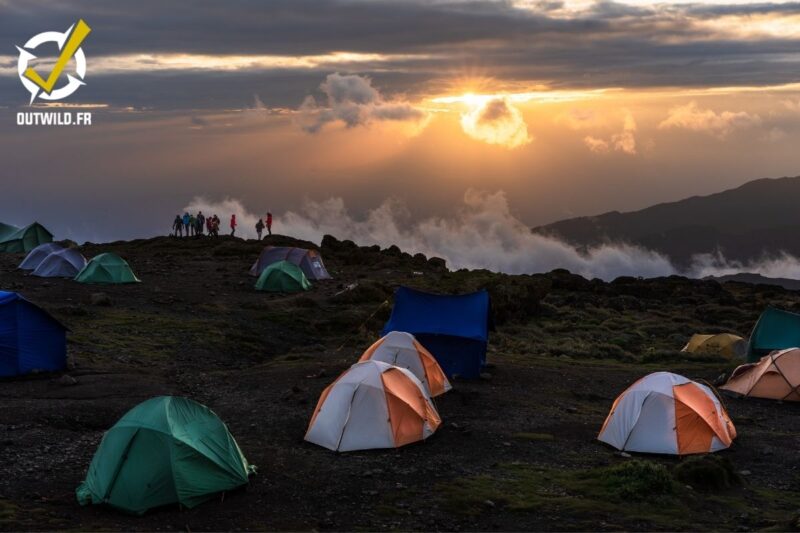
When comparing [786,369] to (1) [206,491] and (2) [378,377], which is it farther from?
(1) [206,491]

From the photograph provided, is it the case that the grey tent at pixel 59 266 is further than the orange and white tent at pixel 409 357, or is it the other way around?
the grey tent at pixel 59 266

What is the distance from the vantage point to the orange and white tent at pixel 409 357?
26.3m

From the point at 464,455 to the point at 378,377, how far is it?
272 cm

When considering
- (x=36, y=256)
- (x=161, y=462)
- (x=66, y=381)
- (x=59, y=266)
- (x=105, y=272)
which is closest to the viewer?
(x=161, y=462)

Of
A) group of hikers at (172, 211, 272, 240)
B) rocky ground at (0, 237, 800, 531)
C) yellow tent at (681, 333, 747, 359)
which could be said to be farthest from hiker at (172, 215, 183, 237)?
yellow tent at (681, 333, 747, 359)

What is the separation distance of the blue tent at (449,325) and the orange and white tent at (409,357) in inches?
94.0

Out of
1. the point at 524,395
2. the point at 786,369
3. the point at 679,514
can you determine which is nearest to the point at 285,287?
the point at 524,395

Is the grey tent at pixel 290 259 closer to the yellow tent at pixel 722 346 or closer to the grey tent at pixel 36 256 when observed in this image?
the grey tent at pixel 36 256

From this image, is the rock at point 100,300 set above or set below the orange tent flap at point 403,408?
above

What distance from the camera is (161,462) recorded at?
17234 mm

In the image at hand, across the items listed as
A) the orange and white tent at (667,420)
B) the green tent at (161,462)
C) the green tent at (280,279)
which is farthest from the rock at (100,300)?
the orange and white tent at (667,420)

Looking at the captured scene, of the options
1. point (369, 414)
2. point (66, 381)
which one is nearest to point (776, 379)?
point (369, 414)

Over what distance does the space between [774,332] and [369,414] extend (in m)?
19.3

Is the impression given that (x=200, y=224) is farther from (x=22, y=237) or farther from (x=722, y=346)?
(x=722, y=346)
